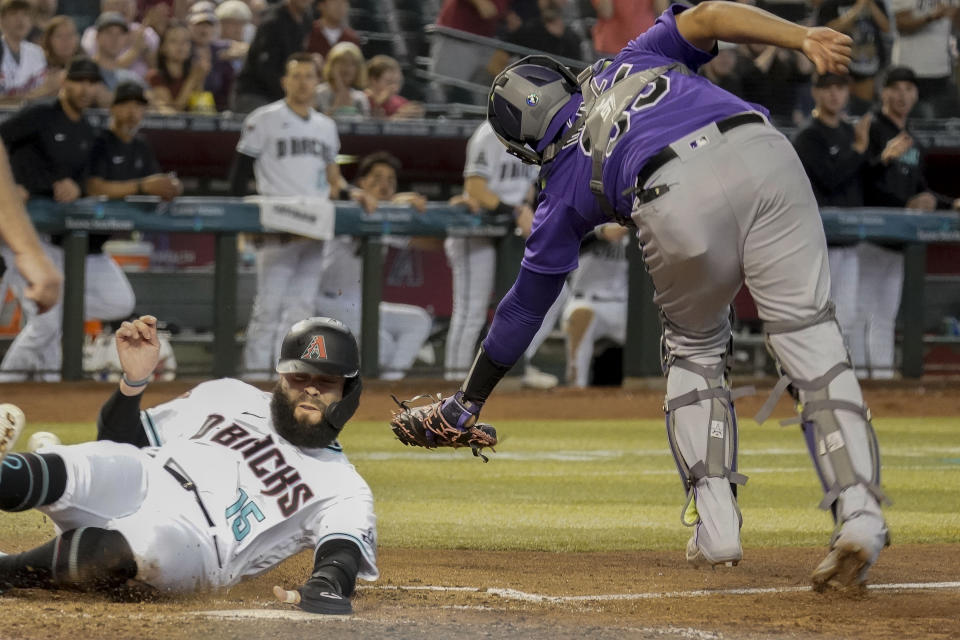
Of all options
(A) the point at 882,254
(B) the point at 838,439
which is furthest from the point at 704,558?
(A) the point at 882,254

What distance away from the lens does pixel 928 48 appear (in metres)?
14.5

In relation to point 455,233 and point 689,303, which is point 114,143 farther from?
point 689,303

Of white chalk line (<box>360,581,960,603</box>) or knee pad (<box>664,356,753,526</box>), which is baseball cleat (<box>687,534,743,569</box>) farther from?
knee pad (<box>664,356,753,526</box>)

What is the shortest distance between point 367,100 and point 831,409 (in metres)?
9.75

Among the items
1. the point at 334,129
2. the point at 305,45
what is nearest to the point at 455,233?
the point at 334,129

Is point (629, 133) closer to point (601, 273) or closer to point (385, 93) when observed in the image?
point (601, 273)

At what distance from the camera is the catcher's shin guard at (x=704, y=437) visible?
15.7 feet

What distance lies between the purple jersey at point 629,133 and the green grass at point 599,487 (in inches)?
71.7

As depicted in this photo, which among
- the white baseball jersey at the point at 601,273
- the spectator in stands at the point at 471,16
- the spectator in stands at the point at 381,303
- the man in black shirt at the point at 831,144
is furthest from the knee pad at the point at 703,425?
the spectator in stands at the point at 471,16

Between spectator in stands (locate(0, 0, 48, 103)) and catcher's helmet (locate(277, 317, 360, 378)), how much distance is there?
781cm

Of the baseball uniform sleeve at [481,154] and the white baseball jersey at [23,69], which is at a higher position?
the white baseball jersey at [23,69]

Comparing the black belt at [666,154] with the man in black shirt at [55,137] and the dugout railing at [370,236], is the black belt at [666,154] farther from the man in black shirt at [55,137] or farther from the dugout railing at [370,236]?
the dugout railing at [370,236]

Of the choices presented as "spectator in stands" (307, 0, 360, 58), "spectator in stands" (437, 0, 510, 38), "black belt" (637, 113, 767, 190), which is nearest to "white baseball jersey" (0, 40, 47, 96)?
"spectator in stands" (307, 0, 360, 58)

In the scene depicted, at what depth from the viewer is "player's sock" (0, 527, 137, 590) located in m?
4.28
